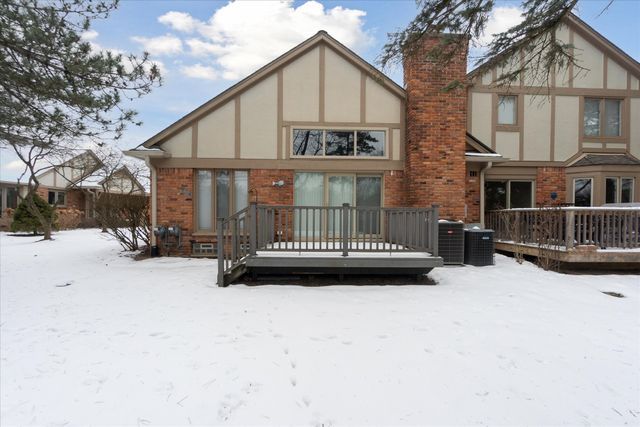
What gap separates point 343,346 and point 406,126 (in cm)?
660

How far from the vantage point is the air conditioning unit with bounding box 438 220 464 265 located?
756cm

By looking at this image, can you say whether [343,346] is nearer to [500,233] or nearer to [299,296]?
[299,296]

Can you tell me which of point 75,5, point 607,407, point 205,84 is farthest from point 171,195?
point 205,84

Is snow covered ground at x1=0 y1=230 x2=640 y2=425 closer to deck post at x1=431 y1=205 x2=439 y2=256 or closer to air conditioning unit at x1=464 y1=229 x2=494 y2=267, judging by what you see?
deck post at x1=431 y1=205 x2=439 y2=256

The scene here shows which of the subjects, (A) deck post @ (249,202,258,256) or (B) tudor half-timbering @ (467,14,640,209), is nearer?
(A) deck post @ (249,202,258,256)

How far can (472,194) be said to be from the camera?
9.33 m

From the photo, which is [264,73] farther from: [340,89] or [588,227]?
[588,227]

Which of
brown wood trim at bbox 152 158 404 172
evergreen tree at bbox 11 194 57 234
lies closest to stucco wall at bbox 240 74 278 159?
brown wood trim at bbox 152 158 404 172

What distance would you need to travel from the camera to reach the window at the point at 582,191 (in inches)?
386

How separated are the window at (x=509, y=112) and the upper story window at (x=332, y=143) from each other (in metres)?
4.55

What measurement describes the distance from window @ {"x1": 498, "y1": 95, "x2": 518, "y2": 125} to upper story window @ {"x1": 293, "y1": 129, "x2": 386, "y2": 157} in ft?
14.9

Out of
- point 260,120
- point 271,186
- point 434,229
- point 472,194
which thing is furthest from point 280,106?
point 472,194

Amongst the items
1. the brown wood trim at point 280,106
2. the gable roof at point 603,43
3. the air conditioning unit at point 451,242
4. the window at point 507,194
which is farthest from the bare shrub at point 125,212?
the gable roof at point 603,43

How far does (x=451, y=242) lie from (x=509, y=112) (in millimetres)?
5469
